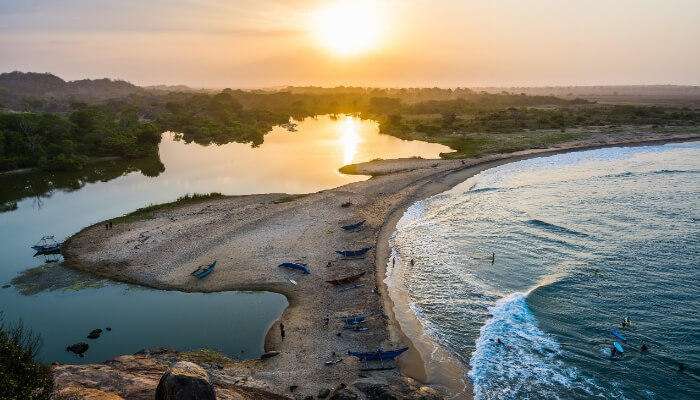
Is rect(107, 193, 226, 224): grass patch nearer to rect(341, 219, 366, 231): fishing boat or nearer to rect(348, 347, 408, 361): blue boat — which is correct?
rect(341, 219, 366, 231): fishing boat

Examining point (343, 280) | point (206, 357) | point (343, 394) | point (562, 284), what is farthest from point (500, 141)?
point (343, 394)

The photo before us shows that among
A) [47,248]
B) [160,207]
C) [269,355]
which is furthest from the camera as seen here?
[160,207]

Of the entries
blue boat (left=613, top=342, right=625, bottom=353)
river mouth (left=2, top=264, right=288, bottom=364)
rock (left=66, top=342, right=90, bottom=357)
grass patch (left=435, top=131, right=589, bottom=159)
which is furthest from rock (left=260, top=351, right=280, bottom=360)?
grass patch (left=435, top=131, right=589, bottom=159)

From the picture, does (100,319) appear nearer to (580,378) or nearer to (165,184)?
(580,378)

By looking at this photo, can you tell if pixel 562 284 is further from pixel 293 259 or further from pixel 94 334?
pixel 94 334

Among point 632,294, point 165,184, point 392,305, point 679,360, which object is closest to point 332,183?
point 165,184

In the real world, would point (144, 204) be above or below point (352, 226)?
above
